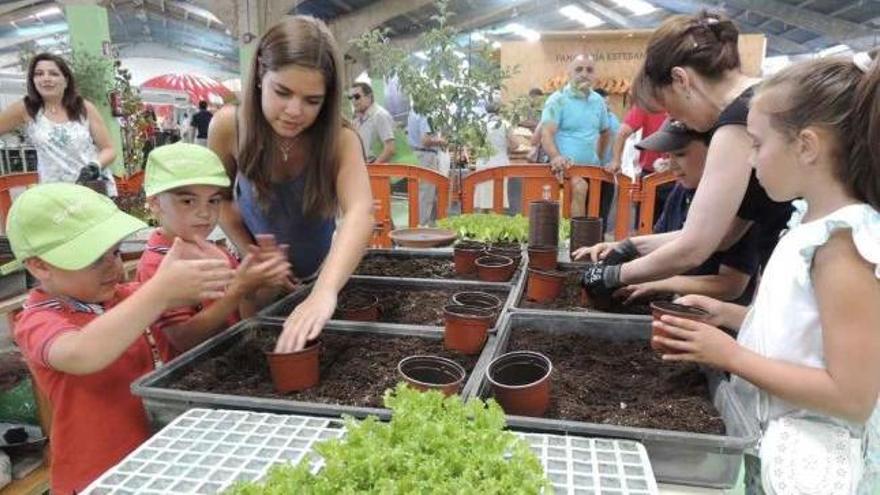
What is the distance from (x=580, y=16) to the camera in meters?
13.2

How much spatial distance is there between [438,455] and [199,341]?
2.94 ft

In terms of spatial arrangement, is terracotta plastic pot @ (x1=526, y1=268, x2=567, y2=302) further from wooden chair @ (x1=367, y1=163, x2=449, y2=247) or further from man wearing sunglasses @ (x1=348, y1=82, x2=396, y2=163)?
man wearing sunglasses @ (x1=348, y1=82, x2=396, y2=163)

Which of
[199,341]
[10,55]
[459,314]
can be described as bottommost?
[199,341]

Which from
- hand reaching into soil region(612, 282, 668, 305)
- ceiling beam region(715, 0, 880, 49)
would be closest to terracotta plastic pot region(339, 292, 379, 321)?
hand reaching into soil region(612, 282, 668, 305)

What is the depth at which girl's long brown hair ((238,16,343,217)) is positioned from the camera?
1.47m

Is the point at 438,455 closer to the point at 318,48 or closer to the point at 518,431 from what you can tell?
the point at 518,431

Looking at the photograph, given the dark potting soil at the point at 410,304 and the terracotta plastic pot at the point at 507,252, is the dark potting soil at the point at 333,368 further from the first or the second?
the terracotta plastic pot at the point at 507,252

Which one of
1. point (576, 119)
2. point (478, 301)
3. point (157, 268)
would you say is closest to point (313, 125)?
point (157, 268)

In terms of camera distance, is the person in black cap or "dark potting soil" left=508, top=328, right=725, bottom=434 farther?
the person in black cap

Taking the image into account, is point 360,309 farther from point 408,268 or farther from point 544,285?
point 408,268

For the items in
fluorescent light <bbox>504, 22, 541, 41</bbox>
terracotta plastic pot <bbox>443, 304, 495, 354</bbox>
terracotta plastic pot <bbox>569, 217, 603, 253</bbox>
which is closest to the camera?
terracotta plastic pot <bbox>443, 304, 495, 354</bbox>

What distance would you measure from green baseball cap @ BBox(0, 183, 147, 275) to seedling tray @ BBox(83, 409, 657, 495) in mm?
416

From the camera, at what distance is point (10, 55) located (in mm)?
17609

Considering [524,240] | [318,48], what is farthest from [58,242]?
[524,240]
